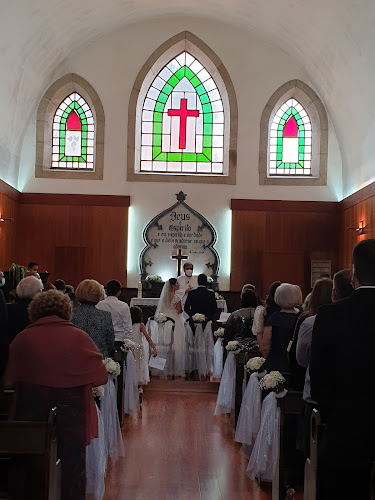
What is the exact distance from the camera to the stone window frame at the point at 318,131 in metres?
16.7

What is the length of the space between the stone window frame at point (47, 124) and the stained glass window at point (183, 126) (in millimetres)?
1065

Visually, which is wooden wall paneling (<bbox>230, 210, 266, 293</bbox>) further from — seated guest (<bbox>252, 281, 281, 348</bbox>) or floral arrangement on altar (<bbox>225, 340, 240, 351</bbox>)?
seated guest (<bbox>252, 281, 281, 348</bbox>)

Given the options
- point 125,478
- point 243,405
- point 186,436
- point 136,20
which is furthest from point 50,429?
point 136,20

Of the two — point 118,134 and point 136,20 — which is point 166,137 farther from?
point 136,20

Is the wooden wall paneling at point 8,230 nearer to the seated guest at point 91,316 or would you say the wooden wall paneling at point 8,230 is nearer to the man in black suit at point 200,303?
the man in black suit at point 200,303

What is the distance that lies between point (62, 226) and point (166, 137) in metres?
3.27

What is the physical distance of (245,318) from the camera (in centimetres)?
830

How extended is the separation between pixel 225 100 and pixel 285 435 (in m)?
12.7

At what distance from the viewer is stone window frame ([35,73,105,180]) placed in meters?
16.7

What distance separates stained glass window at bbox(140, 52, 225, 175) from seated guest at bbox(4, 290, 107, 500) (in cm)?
1303

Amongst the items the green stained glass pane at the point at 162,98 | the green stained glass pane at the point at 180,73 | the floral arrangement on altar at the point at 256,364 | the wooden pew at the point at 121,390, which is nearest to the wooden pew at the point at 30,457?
the floral arrangement on altar at the point at 256,364

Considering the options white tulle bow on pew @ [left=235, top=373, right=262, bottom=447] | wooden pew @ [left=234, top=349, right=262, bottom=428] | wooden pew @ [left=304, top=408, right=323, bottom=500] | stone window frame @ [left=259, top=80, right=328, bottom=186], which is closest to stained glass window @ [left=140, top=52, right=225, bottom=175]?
stone window frame @ [left=259, top=80, right=328, bottom=186]

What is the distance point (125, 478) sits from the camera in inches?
235

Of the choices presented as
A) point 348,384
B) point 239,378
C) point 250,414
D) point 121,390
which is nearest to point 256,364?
point 250,414
